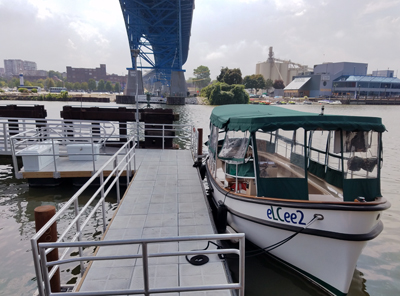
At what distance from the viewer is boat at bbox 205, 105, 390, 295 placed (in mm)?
4539

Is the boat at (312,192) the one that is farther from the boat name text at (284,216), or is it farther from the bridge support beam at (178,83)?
the bridge support beam at (178,83)

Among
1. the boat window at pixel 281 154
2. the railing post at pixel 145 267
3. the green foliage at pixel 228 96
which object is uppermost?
the green foliage at pixel 228 96

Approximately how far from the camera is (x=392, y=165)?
1574 cm

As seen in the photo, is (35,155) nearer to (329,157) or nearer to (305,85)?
(329,157)

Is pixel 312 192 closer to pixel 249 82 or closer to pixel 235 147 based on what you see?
pixel 235 147

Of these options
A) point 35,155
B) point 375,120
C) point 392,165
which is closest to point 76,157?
point 35,155

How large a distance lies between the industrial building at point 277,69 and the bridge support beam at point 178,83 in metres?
108

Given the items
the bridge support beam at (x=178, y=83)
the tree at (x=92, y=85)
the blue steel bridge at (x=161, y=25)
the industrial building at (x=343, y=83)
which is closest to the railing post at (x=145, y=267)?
the blue steel bridge at (x=161, y=25)

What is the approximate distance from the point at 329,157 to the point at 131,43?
5584cm

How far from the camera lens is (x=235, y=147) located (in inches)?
240

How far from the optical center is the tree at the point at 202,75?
17362 centimetres

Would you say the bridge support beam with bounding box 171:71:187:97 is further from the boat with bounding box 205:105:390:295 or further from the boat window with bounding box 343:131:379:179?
the boat window with bounding box 343:131:379:179

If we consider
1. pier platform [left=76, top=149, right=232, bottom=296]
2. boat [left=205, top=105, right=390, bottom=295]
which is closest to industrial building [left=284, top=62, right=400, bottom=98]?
pier platform [left=76, top=149, right=232, bottom=296]

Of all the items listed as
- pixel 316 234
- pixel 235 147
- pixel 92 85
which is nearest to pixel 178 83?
pixel 235 147
